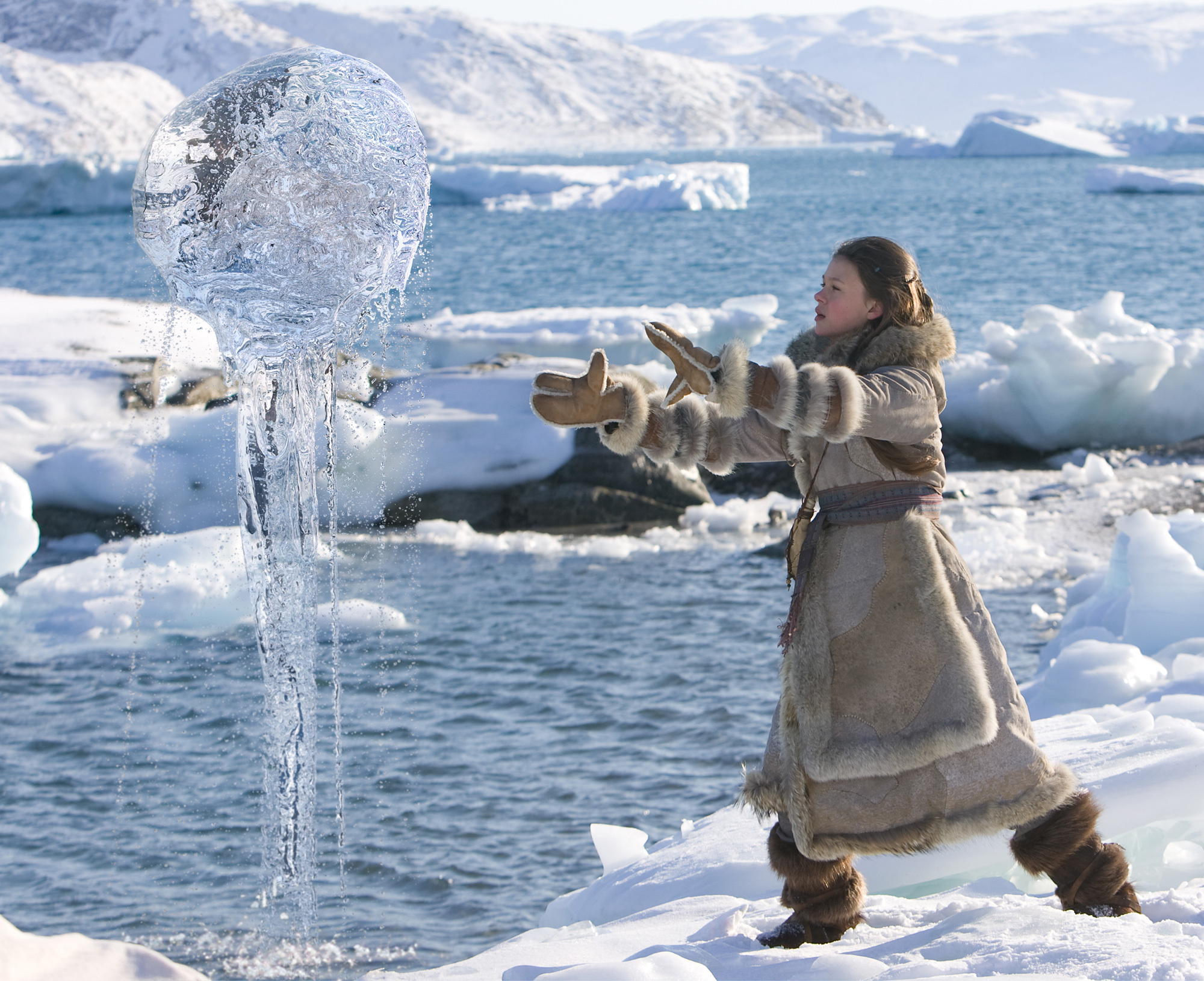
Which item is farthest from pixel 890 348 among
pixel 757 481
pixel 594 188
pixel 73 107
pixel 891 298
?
pixel 73 107

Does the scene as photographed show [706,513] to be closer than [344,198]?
No

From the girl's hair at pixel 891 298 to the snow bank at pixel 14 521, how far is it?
6613mm

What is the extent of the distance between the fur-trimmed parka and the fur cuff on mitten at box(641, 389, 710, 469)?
0.03 meters

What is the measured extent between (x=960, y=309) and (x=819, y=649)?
2207 centimetres

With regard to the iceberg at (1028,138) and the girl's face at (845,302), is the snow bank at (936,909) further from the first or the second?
the iceberg at (1028,138)

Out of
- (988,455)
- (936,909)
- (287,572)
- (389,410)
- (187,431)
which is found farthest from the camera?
(988,455)

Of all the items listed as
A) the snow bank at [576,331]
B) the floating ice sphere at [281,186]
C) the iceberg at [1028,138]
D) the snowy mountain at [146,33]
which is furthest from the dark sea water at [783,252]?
the snowy mountain at [146,33]

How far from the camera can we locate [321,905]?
4.83m

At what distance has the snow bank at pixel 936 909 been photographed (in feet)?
8.84

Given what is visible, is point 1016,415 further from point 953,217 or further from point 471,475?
point 953,217

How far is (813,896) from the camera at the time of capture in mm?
3025

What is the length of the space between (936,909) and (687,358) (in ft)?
4.88

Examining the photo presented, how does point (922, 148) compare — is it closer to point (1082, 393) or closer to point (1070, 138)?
point (1070, 138)

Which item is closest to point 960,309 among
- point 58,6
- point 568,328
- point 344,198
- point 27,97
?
point 568,328
